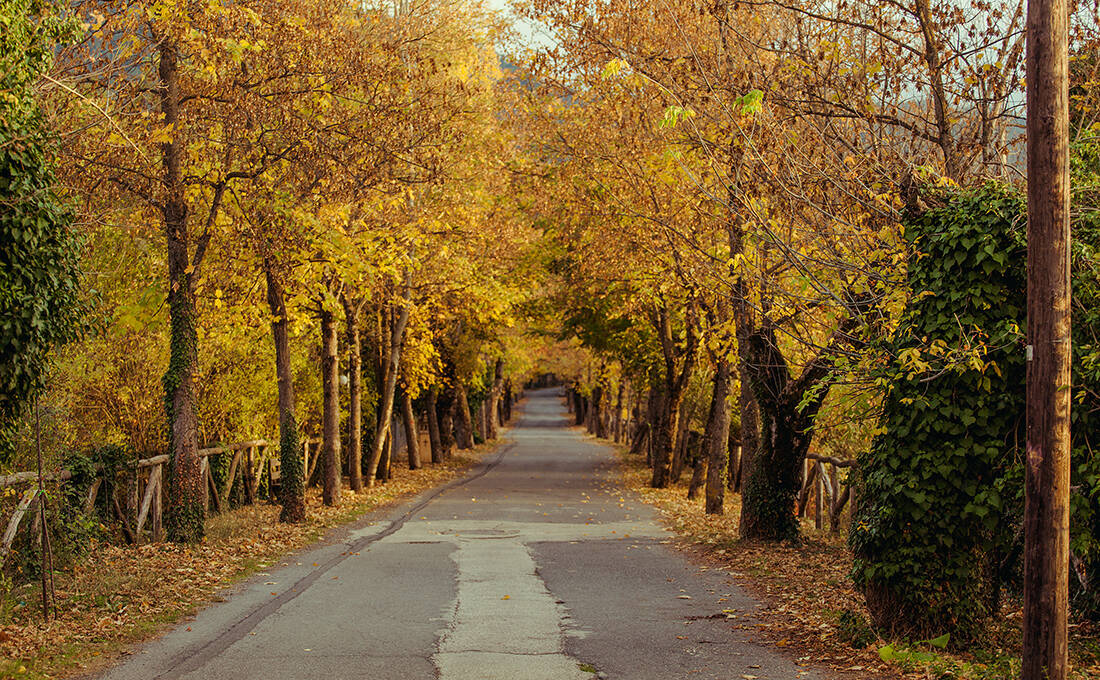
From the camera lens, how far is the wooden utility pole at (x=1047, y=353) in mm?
6621

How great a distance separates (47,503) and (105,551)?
2.37 m

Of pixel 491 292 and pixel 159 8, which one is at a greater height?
pixel 159 8

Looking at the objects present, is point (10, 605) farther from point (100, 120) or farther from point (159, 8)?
point (159, 8)

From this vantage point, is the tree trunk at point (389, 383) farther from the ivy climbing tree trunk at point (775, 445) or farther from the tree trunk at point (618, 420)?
the tree trunk at point (618, 420)

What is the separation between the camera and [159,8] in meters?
12.3

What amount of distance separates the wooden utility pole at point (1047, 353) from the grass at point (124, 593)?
7061 millimetres

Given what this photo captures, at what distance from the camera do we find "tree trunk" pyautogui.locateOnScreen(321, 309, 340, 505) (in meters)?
22.5

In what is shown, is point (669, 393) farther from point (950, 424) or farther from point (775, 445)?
point (950, 424)

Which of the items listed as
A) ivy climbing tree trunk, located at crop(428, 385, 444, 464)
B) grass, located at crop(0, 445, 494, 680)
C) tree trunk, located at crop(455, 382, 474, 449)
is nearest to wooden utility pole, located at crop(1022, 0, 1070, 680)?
grass, located at crop(0, 445, 494, 680)

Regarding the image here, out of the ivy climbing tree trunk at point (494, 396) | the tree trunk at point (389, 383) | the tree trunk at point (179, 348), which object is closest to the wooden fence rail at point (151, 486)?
the tree trunk at point (179, 348)

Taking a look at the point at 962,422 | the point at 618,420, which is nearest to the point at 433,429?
the point at 618,420

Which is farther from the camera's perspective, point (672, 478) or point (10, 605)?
point (672, 478)

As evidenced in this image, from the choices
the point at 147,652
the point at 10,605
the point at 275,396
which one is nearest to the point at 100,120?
the point at 10,605

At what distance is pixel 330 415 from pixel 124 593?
1175cm
